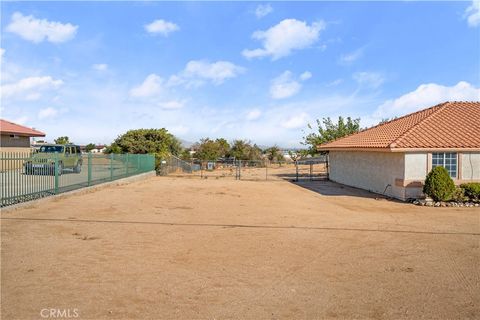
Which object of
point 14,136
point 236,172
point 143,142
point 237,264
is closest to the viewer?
point 237,264

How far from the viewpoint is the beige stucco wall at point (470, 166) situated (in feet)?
56.3

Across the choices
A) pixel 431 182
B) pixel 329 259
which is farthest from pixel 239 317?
pixel 431 182

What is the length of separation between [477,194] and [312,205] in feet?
22.5

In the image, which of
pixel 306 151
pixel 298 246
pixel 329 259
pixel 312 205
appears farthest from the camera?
pixel 306 151

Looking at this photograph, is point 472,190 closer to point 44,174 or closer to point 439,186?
point 439,186

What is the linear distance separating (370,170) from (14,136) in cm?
2614

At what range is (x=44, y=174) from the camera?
14039 millimetres

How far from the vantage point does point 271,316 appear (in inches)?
187

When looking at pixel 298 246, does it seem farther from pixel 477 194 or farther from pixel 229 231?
pixel 477 194

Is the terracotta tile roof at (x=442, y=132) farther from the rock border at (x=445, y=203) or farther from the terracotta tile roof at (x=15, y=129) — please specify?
the terracotta tile roof at (x=15, y=129)

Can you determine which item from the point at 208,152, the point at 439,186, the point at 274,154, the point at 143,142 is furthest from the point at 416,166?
the point at 274,154

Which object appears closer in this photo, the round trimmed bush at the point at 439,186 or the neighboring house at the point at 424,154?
the round trimmed bush at the point at 439,186

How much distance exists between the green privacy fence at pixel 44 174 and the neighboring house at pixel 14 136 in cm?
989

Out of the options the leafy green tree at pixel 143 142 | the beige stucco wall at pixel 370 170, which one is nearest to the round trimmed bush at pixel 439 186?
the beige stucco wall at pixel 370 170
